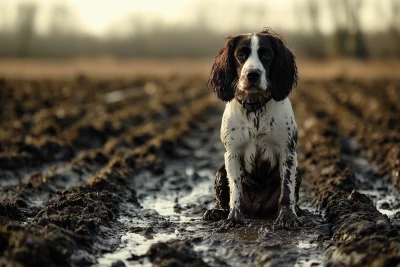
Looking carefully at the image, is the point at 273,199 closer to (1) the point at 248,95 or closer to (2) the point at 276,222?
(2) the point at 276,222

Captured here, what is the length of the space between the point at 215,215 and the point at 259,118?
1150mm

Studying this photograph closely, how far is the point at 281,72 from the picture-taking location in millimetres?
6348

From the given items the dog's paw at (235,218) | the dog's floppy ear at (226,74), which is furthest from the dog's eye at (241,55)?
the dog's paw at (235,218)

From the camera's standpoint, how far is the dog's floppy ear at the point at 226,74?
6.43 meters

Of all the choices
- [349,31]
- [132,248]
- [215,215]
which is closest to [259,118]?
[215,215]

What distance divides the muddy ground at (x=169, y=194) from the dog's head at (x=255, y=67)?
1.33 m

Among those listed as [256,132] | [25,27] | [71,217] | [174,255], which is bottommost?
[174,255]

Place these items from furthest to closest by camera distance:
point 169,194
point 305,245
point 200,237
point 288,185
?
point 169,194, point 288,185, point 200,237, point 305,245

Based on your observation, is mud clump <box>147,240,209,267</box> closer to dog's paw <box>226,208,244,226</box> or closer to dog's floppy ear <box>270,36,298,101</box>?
dog's paw <box>226,208,244,226</box>

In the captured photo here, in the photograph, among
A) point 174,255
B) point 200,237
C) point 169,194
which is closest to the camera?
point 174,255

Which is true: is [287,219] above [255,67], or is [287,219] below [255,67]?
below

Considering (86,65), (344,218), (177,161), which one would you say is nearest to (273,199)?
(344,218)

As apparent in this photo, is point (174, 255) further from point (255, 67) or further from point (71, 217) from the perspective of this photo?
point (255, 67)

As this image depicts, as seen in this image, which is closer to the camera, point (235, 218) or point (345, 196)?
point (235, 218)
